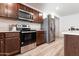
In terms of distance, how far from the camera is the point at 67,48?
7.80ft

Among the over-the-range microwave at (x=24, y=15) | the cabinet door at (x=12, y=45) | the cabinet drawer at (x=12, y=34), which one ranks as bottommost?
the cabinet door at (x=12, y=45)

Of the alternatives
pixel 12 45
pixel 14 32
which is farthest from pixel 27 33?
pixel 12 45

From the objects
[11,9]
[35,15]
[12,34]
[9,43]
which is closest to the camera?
[9,43]

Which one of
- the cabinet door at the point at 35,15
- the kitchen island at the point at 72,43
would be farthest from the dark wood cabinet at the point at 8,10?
the kitchen island at the point at 72,43

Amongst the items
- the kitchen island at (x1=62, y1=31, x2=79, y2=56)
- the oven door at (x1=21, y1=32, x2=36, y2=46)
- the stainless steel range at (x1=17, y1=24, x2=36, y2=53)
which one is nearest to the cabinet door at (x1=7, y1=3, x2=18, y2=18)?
the stainless steel range at (x1=17, y1=24, x2=36, y2=53)

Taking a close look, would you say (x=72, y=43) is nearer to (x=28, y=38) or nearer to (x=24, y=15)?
(x=28, y=38)

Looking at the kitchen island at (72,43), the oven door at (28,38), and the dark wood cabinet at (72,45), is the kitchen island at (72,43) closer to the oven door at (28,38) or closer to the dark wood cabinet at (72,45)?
the dark wood cabinet at (72,45)

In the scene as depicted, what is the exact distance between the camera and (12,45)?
321cm

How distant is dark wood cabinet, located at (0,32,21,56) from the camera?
2.92 m

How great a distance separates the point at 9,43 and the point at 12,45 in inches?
5.9

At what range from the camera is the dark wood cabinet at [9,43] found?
292 cm

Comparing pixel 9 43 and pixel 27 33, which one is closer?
pixel 9 43

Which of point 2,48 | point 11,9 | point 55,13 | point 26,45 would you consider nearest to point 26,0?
point 2,48

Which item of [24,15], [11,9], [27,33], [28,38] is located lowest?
[28,38]
